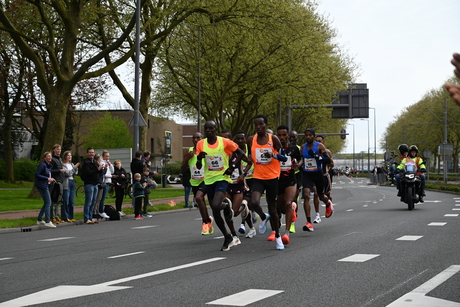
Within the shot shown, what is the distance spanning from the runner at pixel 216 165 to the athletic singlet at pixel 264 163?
19 centimetres

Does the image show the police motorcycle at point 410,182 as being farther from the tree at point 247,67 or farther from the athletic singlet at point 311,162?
the tree at point 247,67

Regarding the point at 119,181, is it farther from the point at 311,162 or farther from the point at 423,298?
the point at 423,298

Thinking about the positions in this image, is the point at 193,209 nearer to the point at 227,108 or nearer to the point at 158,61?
the point at 158,61

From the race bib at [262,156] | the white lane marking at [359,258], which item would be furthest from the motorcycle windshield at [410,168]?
the white lane marking at [359,258]

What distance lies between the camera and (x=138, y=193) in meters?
20.8

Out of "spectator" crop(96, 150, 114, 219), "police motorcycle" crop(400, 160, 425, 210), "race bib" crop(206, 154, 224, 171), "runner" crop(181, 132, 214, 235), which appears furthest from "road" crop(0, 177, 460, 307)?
"police motorcycle" crop(400, 160, 425, 210)

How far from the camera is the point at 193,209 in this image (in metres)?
25.9

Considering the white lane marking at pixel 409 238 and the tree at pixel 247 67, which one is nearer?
the white lane marking at pixel 409 238

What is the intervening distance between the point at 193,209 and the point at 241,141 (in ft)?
39.7

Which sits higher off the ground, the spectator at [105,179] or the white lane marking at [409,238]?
the spectator at [105,179]

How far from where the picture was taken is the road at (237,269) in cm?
642

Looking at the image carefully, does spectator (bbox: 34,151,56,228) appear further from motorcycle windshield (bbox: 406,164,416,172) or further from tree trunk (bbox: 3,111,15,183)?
tree trunk (bbox: 3,111,15,183)

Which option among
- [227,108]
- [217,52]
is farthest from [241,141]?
[227,108]

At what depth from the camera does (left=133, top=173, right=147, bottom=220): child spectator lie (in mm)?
20469
